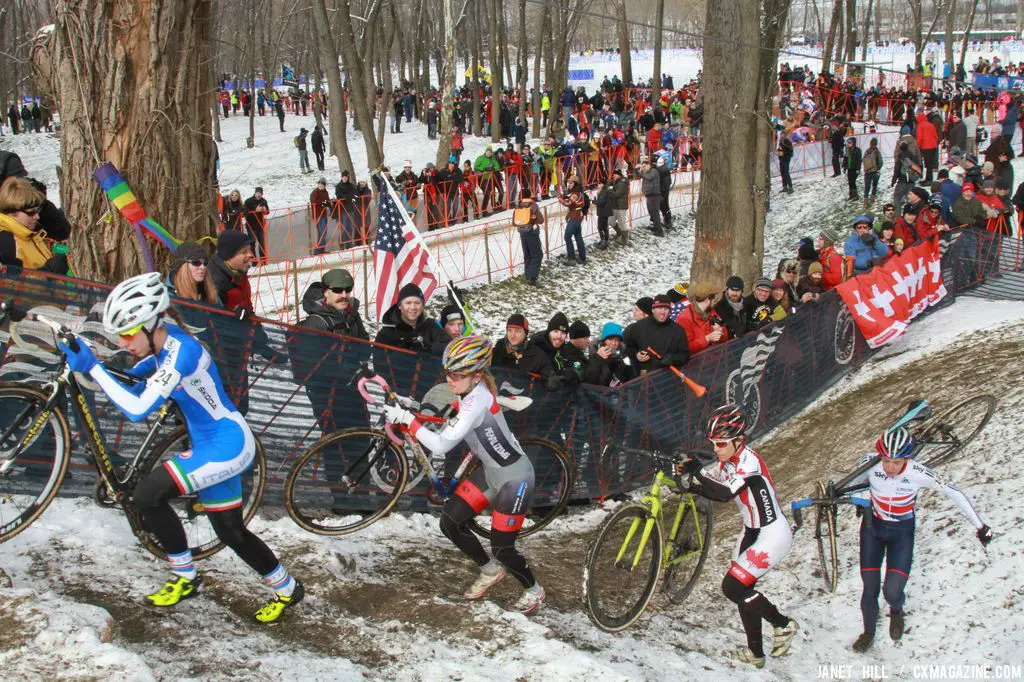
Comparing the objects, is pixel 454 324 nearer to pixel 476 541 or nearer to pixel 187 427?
pixel 476 541

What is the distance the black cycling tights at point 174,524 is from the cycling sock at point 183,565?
4 cm

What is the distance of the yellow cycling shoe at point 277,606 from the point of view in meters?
5.34

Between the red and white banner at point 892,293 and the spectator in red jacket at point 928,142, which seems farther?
the spectator in red jacket at point 928,142

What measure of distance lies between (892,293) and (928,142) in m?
12.5

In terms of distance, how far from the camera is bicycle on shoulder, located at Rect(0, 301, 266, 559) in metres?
5.06

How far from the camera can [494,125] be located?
3672 centimetres

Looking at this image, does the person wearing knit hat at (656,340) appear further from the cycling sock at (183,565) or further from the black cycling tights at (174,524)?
the cycling sock at (183,565)

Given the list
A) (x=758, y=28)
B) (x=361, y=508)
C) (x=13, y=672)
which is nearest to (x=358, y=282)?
(x=758, y=28)

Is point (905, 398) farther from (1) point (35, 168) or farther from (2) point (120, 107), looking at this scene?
(1) point (35, 168)

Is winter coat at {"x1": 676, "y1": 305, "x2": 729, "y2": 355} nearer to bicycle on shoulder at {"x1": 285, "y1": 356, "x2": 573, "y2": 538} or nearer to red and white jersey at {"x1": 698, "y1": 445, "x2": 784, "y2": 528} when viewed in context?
red and white jersey at {"x1": 698, "y1": 445, "x2": 784, "y2": 528}

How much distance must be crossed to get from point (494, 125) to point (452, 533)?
3222 cm

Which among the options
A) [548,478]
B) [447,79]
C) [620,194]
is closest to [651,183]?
[620,194]

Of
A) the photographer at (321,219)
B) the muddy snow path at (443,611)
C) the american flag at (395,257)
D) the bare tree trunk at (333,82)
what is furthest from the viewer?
the bare tree trunk at (333,82)

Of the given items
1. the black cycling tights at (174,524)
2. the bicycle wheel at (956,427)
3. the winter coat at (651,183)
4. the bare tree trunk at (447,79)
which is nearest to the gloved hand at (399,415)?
the black cycling tights at (174,524)
